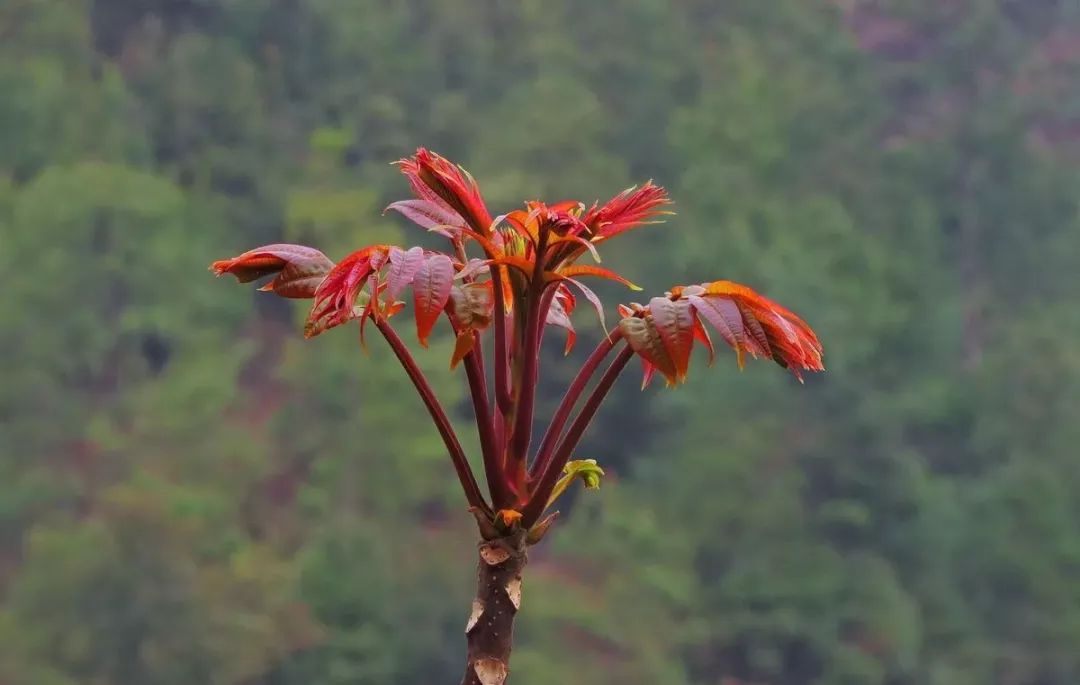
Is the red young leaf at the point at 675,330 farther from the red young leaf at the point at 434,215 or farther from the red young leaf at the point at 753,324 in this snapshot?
the red young leaf at the point at 434,215

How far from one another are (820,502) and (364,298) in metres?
8.99

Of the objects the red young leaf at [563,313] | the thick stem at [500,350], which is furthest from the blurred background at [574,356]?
the thick stem at [500,350]

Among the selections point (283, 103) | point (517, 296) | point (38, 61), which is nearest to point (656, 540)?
point (283, 103)

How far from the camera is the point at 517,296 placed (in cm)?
69

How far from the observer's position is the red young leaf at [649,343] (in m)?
0.63

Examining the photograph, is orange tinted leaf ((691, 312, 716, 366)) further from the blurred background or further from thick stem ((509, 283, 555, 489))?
the blurred background

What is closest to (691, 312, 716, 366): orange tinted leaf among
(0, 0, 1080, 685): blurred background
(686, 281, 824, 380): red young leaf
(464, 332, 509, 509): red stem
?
(686, 281, 824, 380): red young leaf

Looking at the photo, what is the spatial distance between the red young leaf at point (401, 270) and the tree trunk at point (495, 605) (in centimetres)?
14

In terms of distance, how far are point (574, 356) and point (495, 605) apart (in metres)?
8.29

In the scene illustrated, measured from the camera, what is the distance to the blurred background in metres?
8.02

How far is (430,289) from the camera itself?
0.63 meters

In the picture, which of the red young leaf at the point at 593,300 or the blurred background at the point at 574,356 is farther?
the blurred background at the point at 574,356

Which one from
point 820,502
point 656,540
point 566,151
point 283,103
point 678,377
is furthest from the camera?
point 283,103

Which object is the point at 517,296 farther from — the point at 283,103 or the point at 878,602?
the point at 283,103
